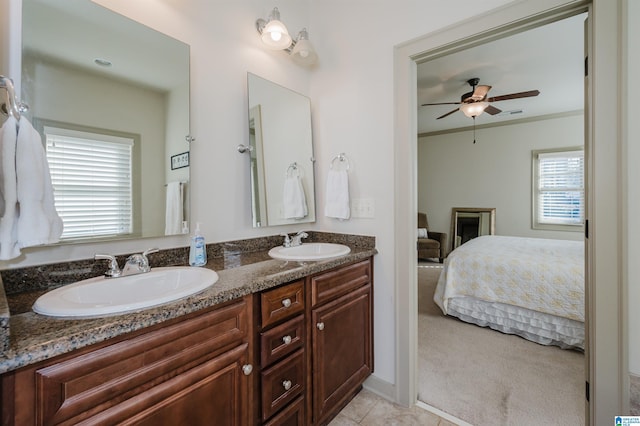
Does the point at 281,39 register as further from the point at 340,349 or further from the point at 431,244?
the point at 431,244

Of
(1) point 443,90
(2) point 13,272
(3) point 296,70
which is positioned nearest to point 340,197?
(3) point 296,70

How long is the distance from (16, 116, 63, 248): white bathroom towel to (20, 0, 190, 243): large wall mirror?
0.86ft

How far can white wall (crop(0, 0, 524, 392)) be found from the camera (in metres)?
1.49

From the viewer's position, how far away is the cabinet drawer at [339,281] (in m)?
1.38

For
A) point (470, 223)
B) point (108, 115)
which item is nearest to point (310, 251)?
point (108, 115)

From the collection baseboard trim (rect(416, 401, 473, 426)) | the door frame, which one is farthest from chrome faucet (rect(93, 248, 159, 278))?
the door frame

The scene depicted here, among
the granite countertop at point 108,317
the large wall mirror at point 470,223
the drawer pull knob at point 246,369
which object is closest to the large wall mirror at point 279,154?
the granite countertop at point 108,317

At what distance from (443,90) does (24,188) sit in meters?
4.05

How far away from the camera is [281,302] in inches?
47.1

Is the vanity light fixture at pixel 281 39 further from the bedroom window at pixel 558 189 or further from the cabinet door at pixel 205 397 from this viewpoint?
the bedroom window at pixel 558 189

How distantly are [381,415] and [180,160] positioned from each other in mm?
1800

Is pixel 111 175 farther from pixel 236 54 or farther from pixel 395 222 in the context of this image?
pixel 395 222

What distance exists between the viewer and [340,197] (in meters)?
1.91

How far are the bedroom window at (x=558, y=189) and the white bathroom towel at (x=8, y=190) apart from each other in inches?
238
